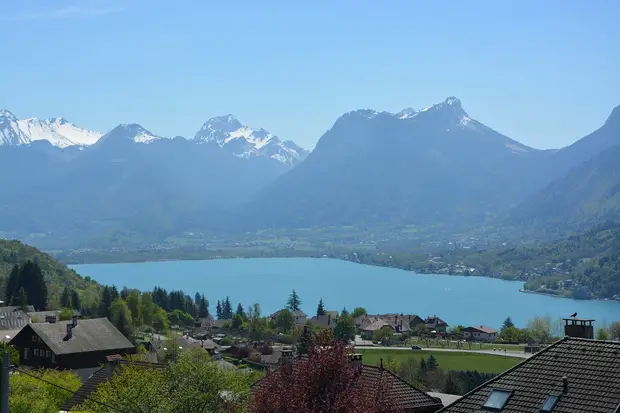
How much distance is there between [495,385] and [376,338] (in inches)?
2975

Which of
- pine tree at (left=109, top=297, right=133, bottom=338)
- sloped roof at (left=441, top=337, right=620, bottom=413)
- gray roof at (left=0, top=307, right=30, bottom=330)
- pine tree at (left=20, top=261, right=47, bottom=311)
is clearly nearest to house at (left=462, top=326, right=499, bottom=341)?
pine tree at (left=109, top=297, right=133, bottom=338)

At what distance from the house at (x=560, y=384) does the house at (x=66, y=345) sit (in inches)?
1097

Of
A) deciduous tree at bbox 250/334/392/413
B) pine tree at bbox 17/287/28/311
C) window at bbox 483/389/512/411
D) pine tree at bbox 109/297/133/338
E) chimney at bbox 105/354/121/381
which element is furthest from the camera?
pine tree at bbox 17/287/28/311

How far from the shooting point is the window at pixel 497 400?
14.8m

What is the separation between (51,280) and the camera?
107000 millimetres

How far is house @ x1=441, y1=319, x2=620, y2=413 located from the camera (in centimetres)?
1383

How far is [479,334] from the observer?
101000mm

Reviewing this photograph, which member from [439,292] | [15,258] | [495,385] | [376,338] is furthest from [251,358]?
[439,292]

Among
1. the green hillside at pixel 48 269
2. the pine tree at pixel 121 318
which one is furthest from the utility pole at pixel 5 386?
the green hillside at pixel 48 269

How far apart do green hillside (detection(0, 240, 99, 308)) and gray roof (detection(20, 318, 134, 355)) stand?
52.0 meters

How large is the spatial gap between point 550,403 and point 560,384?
551mm

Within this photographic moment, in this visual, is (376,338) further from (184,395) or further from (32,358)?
(184,395)

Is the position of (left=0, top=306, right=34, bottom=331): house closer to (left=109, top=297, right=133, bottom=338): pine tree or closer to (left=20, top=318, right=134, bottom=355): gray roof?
(left=109, top=297, right=133, bottom=338): pine tree

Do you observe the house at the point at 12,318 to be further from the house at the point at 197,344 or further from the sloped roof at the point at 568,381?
the sloped roof at the point at 568,381
